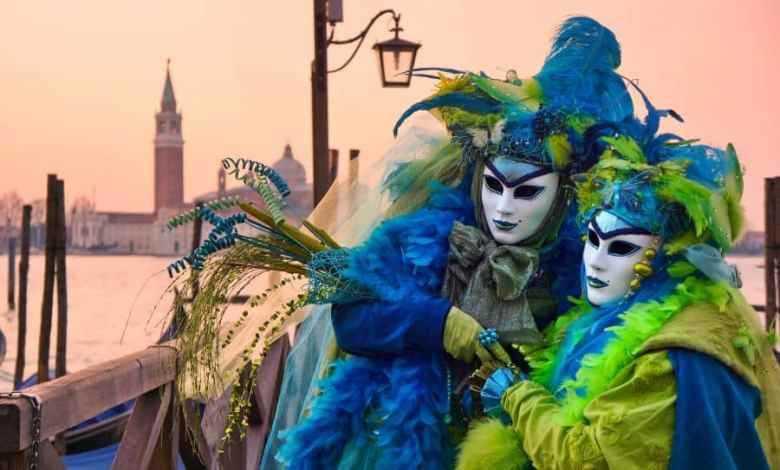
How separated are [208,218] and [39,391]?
0.67 m

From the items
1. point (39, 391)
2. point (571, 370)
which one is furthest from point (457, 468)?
point (39, 391)

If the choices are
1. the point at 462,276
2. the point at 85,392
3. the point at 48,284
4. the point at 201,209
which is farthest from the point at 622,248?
the point at 48,284

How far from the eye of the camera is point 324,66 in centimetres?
863

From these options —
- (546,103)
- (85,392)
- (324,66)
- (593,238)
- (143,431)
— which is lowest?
(143,431)

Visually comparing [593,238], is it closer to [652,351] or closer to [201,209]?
[652,351]

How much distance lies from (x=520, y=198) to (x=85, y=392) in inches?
45.3

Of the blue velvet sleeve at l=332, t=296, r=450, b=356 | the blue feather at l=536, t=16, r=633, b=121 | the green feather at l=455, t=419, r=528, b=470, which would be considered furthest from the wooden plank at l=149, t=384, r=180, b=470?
the blue feather at l=536, t=16, r=633, b=121

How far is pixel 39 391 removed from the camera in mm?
2873

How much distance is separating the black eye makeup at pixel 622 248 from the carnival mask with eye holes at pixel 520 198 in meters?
0.60

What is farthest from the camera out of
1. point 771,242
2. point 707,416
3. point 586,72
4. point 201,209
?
point 771,242

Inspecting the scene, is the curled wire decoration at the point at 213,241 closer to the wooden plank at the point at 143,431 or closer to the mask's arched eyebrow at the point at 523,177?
the wooden plank at the point at 143,431

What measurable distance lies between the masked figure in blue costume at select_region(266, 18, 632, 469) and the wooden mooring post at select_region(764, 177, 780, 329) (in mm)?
8823

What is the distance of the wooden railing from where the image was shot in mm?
2756

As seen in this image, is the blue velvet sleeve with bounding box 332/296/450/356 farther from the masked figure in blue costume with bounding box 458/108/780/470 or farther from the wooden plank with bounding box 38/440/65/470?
the wooden plank with bounding box 38/440/65/470
